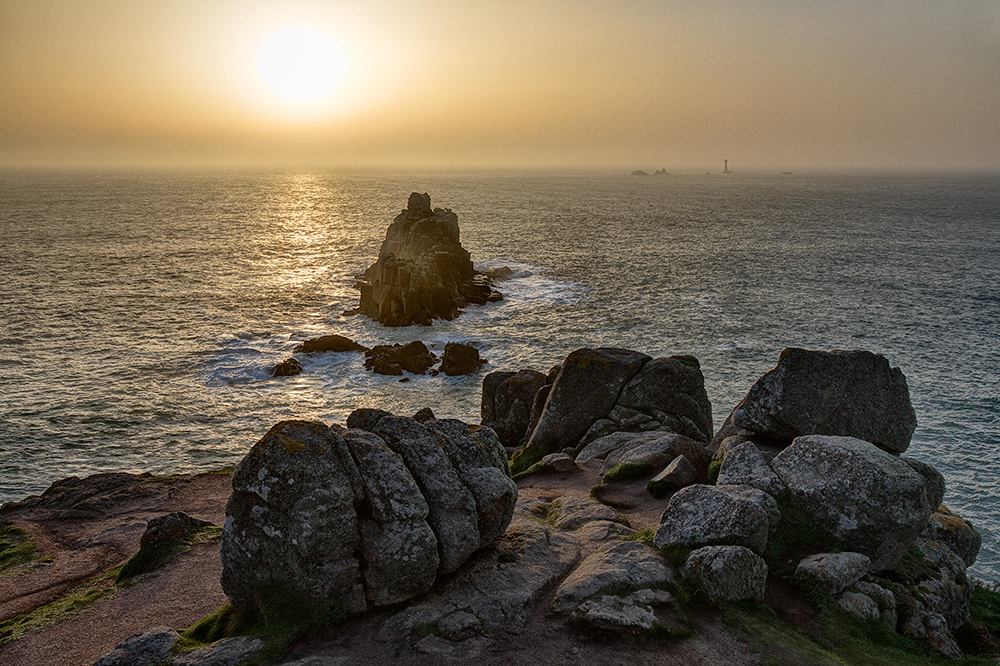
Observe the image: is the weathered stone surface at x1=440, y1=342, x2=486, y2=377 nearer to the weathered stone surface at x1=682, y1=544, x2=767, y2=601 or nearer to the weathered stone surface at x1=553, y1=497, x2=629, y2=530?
the weathered stone surface at x1=553, y1=497, x2=629, y2=530

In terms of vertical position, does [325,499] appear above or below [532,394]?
above

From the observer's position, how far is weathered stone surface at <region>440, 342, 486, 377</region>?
2176 inches

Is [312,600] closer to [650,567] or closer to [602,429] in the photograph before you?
[650,567]

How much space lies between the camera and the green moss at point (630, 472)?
24.6m

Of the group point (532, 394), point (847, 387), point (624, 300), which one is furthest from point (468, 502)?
point (624, 300)

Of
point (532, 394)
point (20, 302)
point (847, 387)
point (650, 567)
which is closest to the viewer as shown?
point (650, 567)

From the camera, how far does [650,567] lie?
53.8 ft

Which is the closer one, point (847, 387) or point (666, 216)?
point (847, 387)

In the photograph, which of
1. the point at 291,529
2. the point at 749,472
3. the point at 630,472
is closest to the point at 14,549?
the point at 291,529

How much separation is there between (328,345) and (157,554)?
4135cm

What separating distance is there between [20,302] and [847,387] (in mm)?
91108

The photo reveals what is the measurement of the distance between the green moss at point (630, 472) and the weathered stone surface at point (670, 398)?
6.73 m

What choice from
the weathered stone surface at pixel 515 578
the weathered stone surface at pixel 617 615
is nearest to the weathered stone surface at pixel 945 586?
the weathered stone surface at pixel 617 615

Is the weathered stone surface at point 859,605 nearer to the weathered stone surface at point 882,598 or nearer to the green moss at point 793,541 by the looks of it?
the weathered stone surface at point 882,598
